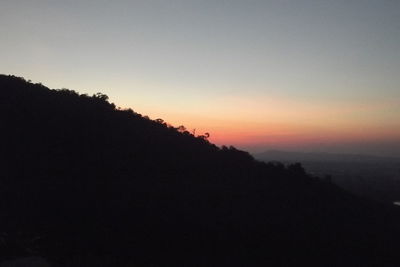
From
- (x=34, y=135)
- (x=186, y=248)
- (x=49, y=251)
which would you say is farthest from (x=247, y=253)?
(x=34, y=135)

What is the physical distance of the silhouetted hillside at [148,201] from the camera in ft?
59.0

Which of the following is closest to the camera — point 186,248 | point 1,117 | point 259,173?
point 186,248

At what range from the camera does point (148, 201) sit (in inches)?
908

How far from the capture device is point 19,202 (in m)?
19.8

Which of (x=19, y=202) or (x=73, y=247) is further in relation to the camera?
(x=19, y=202)

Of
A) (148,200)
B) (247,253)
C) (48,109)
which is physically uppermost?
(48,109)

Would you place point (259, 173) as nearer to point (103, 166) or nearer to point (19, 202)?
point (103, 166)

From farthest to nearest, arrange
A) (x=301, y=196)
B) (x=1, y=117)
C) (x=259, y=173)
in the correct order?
(x=259, y=173) < (x=301, y=196) < (x=1, y=117)

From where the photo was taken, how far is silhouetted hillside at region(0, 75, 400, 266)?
17969 millimetres

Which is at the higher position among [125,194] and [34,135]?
[34,135]

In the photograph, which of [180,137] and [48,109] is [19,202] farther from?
[180,137]

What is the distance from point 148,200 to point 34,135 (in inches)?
438

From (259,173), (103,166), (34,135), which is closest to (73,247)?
(103,166)

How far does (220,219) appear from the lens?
2294 cm
